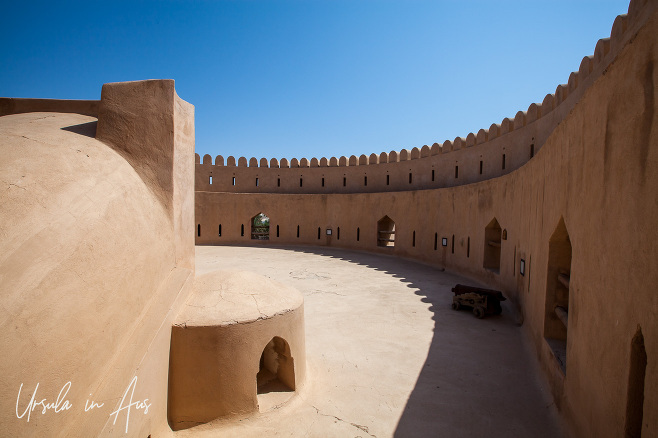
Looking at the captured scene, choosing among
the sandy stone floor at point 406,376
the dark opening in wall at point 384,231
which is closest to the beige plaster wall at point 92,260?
the sandy stone floor at point 406,376

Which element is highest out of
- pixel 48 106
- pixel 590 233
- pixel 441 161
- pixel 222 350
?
pixel 441 161

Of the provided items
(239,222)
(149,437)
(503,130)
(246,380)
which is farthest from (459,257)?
(239,222)

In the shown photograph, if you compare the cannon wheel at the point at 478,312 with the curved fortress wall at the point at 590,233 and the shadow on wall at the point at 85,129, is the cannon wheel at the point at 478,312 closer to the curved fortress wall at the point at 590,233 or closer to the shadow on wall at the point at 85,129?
the curved fortress wall at the point at 590,233

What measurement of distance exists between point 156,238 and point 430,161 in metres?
13.8

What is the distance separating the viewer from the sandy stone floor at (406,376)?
4016 millimetres

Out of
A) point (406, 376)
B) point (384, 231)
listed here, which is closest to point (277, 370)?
point (406, 376)

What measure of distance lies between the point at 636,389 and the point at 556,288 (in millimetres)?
2824

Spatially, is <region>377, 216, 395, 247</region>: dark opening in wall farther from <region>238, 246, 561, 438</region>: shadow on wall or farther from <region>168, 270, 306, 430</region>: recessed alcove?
<region>168, 270, 306, 430</region>: recessed alcove

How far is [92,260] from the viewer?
9.24 ft

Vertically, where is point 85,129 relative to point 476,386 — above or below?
above

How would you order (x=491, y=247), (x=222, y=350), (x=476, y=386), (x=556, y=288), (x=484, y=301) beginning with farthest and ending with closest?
(x=491, y=247) < (x=484, y=301) < (x=476, y=386) < (x=556, y=288) < (x=222, y=350)

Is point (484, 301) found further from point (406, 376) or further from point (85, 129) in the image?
point (85, 129)

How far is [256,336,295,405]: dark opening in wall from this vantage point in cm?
466

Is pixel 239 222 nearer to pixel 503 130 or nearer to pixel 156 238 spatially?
pixel 503 130
